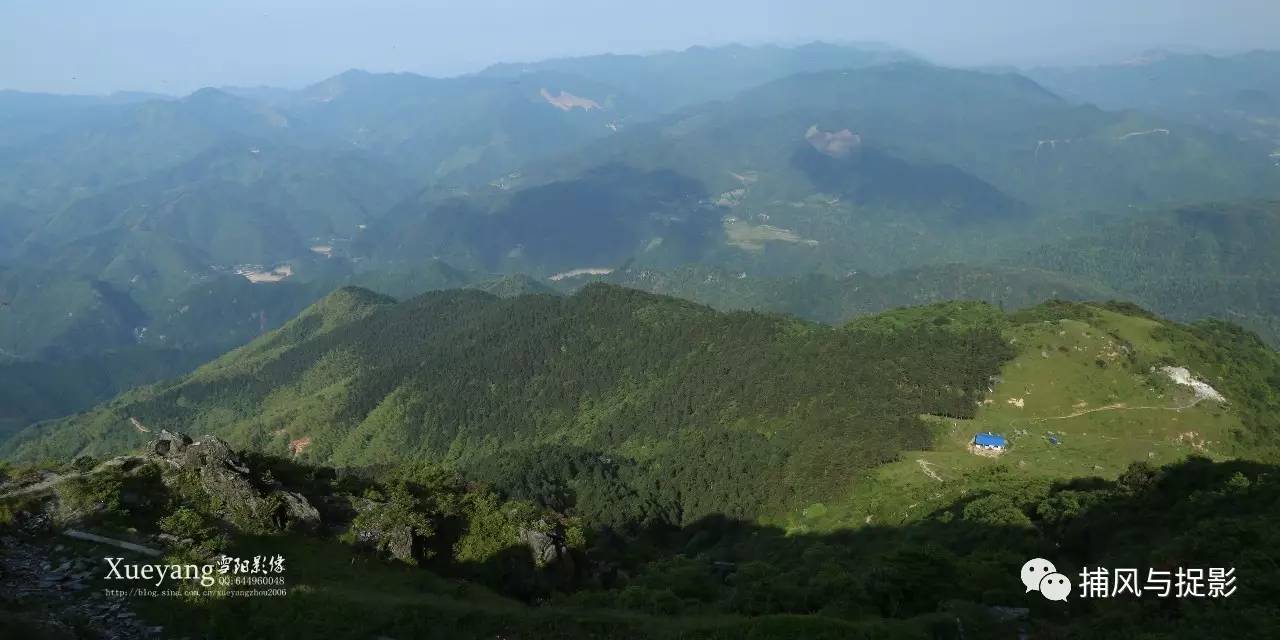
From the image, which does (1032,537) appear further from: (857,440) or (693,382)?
(693,382)

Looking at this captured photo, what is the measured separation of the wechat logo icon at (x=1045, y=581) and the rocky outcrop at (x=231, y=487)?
42628mm

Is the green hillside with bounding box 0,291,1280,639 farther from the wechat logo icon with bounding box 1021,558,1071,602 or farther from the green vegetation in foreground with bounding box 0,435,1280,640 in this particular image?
the wechat logo icon with bounding box 1021,558,1071,602

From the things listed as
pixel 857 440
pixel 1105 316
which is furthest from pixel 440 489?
pixel 1105 316

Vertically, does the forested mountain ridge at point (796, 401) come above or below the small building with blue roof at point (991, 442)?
below

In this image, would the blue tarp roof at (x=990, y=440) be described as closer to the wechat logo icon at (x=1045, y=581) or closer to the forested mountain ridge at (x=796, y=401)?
the forested mountain ridge at (x=796, y=401)

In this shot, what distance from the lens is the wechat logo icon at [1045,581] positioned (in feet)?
124

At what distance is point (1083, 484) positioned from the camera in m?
73.8

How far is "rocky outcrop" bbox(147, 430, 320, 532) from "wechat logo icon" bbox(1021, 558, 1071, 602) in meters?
42.6

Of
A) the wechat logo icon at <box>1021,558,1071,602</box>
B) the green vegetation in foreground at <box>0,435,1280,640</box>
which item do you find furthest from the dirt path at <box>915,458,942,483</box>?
the wechat logo icon at <box>1021,558,1071,602</box>

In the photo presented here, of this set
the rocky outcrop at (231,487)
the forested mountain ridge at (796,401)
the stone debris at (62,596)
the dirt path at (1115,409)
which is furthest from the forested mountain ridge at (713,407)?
the stone debris at (62,596)

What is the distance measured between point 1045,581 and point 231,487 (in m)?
47.4

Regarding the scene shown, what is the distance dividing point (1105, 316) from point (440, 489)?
14027 centimetres

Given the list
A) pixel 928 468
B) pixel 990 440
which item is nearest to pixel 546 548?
pixel 928 468

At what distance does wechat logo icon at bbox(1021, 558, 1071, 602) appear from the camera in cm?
3771
